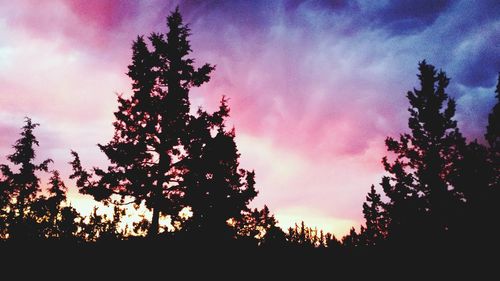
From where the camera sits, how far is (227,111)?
20.9m

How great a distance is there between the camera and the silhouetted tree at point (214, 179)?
1955 centimetres

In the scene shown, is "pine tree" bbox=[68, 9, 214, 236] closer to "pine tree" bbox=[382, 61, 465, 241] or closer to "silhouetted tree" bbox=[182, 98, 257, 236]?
"silhouetted tree" bbox=[182, 98, 257, 236]

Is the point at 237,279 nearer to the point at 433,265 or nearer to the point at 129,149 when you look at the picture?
the point at 433,265

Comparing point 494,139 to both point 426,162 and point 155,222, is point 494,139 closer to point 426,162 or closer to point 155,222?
point 426,162

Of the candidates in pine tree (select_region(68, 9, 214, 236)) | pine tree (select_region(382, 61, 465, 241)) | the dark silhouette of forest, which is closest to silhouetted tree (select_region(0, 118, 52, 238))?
the dark silhouette of forest

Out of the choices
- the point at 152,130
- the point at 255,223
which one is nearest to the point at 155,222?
the point at 152,130

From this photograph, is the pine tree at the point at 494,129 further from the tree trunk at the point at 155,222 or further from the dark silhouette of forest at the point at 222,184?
the tree trunk at the point at 155,222

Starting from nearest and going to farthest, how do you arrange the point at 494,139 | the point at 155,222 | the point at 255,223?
the point at 155,222
the point at 494,139
the point at 255,223

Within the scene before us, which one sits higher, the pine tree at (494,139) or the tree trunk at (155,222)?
the pine tree at (494,139)

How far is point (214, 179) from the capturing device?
25.7m

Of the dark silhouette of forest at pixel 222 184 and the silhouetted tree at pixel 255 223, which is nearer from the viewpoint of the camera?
the dark silhouette of forest at pixel 222 184

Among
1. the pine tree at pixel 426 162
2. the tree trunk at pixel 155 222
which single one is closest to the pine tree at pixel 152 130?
the tree trunk at pixel 155 222

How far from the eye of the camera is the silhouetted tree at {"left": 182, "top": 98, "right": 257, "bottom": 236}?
1955 centimetres

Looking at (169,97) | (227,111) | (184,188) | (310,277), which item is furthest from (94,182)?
(310,277)
